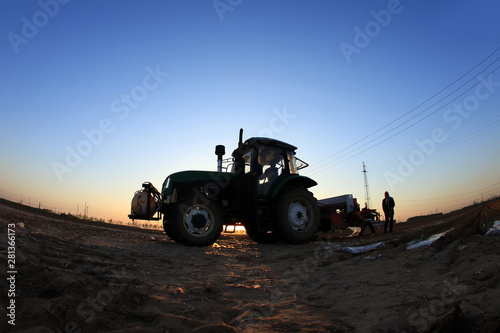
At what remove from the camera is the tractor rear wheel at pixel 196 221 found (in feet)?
20.4

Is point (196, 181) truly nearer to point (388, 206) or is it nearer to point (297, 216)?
point (297, 216)

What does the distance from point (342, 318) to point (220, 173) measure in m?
5.66

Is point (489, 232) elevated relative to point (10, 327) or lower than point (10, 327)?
elevated

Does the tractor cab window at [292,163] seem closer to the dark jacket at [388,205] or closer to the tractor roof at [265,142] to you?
the tractor roof at [265,142]

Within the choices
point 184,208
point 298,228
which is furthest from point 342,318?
point 298,228

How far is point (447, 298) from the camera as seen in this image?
2000mm

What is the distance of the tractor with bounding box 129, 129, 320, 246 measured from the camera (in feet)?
21.2

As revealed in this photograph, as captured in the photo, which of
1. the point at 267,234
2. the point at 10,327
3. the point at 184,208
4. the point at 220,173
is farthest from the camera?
the point at 267,234

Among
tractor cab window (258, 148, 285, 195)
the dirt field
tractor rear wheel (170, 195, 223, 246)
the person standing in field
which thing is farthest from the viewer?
the person standing in field

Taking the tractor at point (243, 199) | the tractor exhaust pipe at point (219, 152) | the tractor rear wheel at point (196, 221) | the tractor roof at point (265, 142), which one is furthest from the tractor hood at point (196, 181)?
the tractor roof at point (265, 142)

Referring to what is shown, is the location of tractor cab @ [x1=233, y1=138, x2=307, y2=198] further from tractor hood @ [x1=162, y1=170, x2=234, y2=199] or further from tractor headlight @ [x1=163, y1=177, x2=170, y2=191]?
tractor headlight @ [x1=163, y1=177, x2=170, y2=191]

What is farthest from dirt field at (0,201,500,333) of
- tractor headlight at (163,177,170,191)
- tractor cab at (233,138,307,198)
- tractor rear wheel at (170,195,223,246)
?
tractor cab at (233,138,307,198)

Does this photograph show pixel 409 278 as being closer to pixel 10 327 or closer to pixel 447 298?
pixel 447 298

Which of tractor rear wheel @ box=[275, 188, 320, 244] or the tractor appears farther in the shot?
tractor rear wheel @ box=[275, 188, 320, 244]
